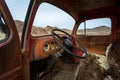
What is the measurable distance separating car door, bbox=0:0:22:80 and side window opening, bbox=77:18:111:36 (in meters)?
2.10

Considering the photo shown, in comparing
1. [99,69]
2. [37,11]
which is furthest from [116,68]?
[37,11]

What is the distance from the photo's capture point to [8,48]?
123 cm

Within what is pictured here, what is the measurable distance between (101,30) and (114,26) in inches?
12.2

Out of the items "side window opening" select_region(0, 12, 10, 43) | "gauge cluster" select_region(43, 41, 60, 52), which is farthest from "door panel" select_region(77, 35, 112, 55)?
"side window opening" select_region(0, 12, 10, 43)

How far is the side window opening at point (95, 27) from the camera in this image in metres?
2.85

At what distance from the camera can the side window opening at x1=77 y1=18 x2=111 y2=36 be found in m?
2.85

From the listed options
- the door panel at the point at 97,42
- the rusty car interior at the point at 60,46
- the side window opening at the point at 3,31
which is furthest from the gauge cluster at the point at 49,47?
the door panel at the point at 97,42

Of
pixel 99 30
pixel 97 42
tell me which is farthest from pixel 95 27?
pixel 97 42

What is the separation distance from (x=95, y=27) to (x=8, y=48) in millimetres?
2279

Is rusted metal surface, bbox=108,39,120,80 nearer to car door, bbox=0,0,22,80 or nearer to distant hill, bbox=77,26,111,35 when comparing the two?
distant hill, bbox=77,26,111,35

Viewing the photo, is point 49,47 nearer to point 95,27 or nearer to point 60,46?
point 60,46

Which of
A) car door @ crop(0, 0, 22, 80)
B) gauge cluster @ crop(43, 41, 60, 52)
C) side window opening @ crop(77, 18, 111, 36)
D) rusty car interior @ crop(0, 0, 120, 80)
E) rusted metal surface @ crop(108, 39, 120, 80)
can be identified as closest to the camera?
car door @ crop(0, 0, 22, 80)

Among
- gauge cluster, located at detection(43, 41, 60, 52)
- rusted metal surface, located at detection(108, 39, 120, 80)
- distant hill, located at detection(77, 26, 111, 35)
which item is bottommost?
rusted metal surface, located at detection(108, 39, 120, 80)

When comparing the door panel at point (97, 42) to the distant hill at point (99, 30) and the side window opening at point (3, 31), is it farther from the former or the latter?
the side window opening at point (3, 31)
